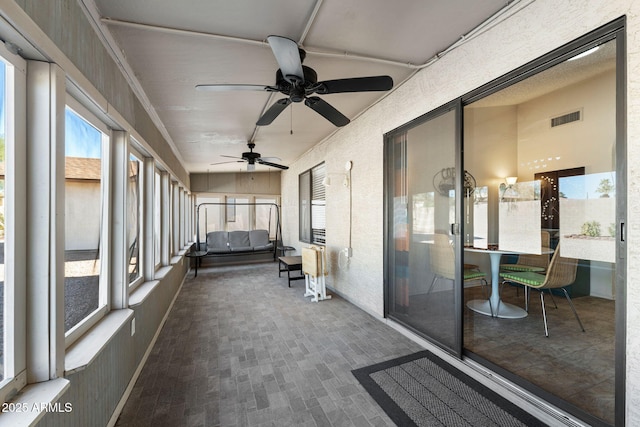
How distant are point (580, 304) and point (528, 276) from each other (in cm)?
51

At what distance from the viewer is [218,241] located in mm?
7371

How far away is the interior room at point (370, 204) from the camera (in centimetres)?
118

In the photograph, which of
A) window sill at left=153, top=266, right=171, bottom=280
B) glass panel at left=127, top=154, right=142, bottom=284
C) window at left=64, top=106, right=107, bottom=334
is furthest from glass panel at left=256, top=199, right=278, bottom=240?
window at left=64, top=106, right=107, bottom=334

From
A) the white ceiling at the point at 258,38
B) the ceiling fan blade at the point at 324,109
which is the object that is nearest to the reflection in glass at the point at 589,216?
the white ceiling at the point at 258,38

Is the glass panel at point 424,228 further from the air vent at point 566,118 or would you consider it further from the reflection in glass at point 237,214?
the reflection in glass at point 237,214

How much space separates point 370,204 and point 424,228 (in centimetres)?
97

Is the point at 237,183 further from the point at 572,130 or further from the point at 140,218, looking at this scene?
the point at 572,130

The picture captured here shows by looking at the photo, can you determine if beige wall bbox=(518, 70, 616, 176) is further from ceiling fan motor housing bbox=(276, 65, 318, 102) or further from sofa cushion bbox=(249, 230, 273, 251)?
sofa cushion bbox=(249, 230, 273, 251)

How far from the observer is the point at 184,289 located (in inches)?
192

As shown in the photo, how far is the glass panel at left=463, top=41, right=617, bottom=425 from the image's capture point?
152cm

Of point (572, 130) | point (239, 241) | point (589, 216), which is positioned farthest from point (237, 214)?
point (589, 216)

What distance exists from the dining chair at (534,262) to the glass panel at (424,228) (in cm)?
55

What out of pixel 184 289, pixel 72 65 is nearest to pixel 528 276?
pixel 72 65

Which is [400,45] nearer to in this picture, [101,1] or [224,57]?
[224,57]
